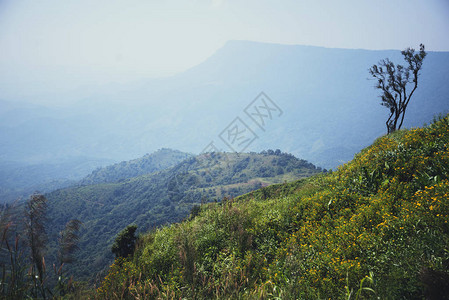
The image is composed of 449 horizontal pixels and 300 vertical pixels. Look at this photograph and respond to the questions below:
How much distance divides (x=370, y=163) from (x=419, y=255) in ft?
17.3

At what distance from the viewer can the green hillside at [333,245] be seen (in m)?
3.64

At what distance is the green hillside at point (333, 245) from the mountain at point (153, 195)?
8634cm

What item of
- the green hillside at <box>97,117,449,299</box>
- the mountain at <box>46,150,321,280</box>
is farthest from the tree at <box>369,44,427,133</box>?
the mountain at <box>46,150,321,280</box>

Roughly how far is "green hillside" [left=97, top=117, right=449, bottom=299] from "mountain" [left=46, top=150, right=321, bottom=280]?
8634 centimetres

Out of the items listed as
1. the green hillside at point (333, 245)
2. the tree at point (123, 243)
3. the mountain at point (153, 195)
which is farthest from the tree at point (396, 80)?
the mountain at point (153, 195)

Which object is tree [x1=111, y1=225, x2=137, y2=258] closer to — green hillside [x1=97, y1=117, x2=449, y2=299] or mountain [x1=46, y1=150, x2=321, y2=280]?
green hillside [x1=97, y1=117, x2=449, y2=299]

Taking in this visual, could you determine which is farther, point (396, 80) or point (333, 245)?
point (396, 80)

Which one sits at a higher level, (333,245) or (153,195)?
(333,245)

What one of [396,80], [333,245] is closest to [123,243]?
[333,245]

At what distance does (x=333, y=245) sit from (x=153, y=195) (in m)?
140

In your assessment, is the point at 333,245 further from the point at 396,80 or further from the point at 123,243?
the point at 396,80

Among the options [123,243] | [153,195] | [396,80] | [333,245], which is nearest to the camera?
[333,245]

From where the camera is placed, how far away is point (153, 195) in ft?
443

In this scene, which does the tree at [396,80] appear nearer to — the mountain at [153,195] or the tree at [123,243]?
the tree at [123,243]
